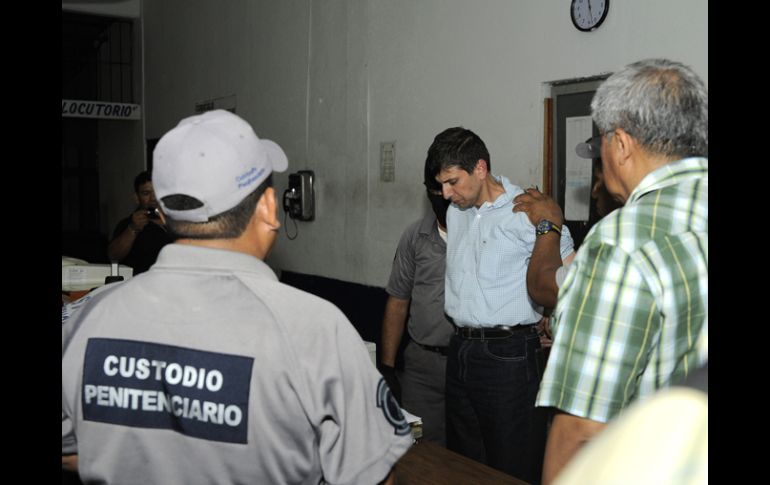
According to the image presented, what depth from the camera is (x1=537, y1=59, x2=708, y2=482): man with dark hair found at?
138 centimetres

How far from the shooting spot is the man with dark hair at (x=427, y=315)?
137 inches

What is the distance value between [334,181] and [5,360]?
496cm

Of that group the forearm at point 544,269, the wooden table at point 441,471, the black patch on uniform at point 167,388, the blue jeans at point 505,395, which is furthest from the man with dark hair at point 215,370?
the blue jeans at point 505,395

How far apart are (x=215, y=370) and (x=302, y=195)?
16.4 ft

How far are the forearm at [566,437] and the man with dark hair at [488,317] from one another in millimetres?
1404

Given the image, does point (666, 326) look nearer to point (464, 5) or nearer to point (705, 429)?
point (705, 429)

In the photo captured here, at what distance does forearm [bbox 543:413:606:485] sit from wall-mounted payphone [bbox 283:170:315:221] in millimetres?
4811

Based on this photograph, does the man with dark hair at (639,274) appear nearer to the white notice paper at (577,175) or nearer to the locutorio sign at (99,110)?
the white notice paper at (577,175)

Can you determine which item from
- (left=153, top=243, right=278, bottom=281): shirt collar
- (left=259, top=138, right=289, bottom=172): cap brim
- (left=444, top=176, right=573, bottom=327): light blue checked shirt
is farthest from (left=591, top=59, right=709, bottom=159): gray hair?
(left=444, top=176, right=573, bottom=327): light blue checked shirt

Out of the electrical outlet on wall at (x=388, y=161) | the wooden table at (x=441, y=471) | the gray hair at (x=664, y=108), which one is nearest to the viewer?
the gray hair at (x=664, y=108)

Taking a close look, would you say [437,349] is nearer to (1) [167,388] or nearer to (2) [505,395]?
(2) [505,395]

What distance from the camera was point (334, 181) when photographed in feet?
19.4

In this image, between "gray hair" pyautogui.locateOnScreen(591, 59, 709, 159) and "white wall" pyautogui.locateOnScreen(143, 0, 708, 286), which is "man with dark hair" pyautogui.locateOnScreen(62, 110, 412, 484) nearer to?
"gray hair" pyautogui.locateOnScreen(591, 59, 709, 159)

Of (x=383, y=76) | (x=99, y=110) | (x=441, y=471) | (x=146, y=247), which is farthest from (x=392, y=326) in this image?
(x=99, y=110)
